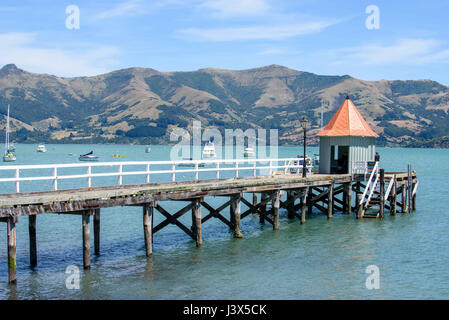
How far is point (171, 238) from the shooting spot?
2950 cm

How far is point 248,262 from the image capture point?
2383 cm

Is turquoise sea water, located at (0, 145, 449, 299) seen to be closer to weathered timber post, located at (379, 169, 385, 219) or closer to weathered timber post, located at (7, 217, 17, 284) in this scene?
weathered timber post, located at (379, 169, 385, 219)

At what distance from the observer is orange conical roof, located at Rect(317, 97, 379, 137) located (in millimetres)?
37531

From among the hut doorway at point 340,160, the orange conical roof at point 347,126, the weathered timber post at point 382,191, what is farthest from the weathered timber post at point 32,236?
the hut doorway at point 340,160

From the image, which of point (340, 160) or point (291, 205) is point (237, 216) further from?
point (340, 160)

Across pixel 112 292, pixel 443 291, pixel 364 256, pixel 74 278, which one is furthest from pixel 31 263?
pixel 443 291

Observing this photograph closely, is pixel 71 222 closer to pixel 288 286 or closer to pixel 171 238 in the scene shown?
pixel 171 238

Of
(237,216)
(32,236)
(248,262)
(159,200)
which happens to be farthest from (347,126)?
(32,236)

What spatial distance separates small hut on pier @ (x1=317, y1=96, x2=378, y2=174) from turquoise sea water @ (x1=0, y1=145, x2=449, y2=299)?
4.67 meters

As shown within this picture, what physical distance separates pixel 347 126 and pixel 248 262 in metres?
17.7

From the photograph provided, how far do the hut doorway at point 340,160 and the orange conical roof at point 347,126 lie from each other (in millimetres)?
1236

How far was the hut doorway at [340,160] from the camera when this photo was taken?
126 feet

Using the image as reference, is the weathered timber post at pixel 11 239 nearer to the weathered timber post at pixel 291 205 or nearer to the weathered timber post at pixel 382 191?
the weathered timber post at pixel 291 205

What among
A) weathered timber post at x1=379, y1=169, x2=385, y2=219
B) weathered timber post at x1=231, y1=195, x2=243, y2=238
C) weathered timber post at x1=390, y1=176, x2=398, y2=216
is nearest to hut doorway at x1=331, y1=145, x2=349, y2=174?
weathered timber post at x1=379, y1=169, x2=385, y2=219
